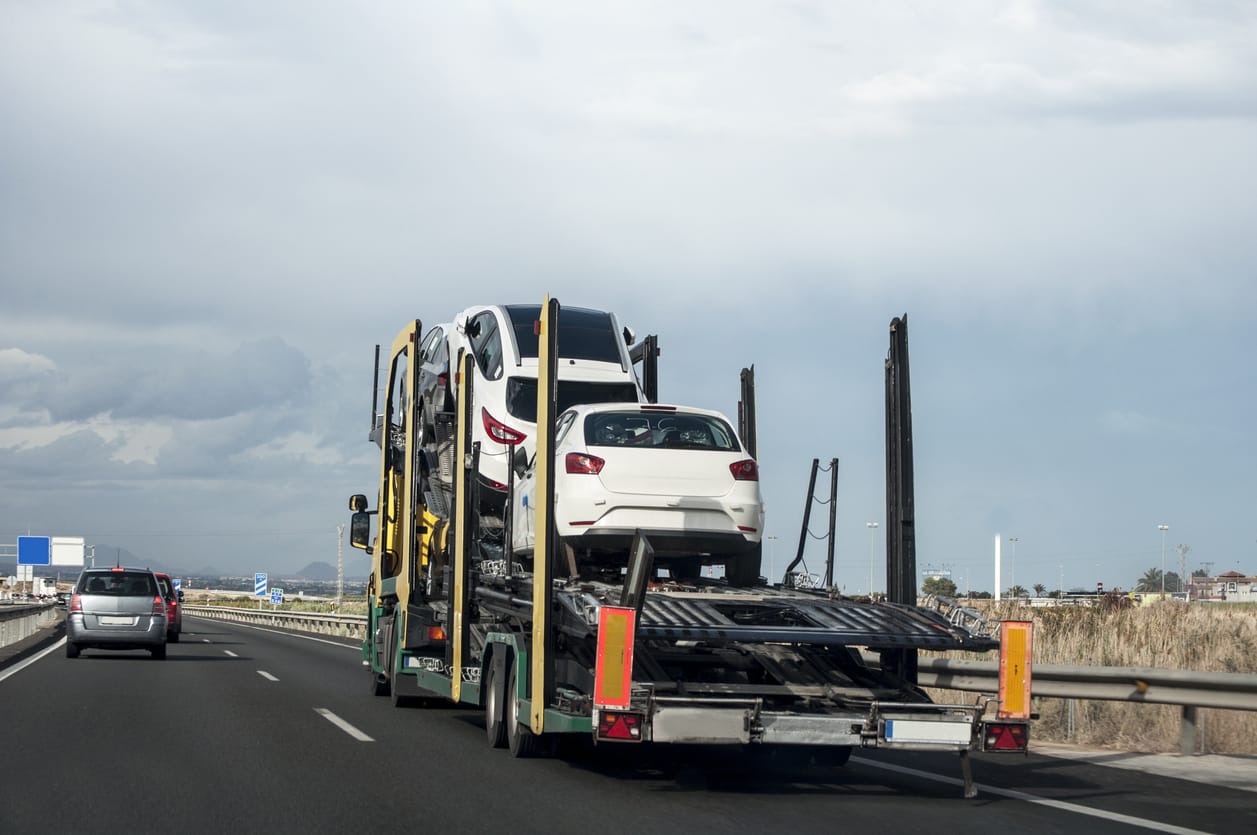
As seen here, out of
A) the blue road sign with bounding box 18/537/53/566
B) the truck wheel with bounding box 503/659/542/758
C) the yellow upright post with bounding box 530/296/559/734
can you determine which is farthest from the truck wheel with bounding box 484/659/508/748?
the blue road sign with bounding box 18/537/53/566

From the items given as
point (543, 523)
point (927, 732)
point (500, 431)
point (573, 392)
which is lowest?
point (927, 732)

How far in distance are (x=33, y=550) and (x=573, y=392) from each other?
212 ft

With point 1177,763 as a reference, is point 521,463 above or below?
above

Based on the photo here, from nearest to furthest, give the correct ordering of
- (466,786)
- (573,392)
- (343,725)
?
(466,786)
(343,725)
(573,392)

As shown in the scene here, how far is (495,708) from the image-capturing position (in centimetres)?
1060

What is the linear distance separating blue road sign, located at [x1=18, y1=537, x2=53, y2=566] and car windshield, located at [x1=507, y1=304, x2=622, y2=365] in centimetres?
6308

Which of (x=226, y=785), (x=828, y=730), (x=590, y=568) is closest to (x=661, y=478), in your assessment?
(x=590, y=568)

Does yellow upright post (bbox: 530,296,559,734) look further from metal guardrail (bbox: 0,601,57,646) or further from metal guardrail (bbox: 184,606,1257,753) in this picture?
metal guardrail (bbox: 0,601,57,646)

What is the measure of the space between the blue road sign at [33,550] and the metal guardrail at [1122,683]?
6625 cm

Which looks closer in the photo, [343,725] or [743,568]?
[743,568]

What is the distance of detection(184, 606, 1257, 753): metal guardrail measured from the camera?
1042 centimetres

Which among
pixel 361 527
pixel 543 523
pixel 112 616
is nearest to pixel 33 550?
pixel 112 616

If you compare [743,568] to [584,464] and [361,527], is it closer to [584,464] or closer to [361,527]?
[584,464]

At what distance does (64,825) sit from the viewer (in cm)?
723
